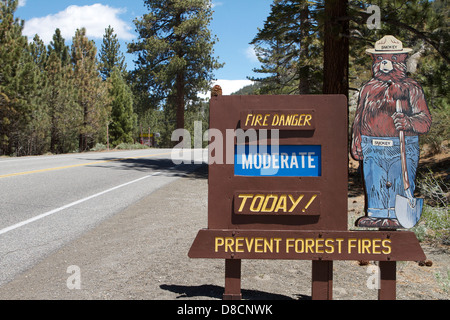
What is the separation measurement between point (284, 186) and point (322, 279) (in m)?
0.90

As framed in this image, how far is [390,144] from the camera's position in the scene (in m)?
3.74

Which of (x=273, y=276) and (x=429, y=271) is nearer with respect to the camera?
(x=273, y=276)

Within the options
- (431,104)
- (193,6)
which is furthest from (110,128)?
(431,104)

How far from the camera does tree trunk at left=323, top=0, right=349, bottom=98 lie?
858cm

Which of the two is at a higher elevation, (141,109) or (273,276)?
(141,109)

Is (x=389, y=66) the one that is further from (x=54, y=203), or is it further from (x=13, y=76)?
(x=13, y=76)

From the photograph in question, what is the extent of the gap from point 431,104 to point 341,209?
10.9 metres

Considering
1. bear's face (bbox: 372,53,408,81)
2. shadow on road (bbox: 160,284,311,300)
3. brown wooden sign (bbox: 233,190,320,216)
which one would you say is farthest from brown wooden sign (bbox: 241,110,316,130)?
shadow on road (bbox: 160,284,311,300)

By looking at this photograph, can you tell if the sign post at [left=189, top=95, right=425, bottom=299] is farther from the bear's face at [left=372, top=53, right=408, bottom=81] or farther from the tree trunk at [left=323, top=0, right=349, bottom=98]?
the tree trunk at [left=323, top=0, right=349, bottom=98]

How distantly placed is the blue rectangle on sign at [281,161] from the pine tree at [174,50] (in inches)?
1477

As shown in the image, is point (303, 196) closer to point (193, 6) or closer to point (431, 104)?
point (431, 104)

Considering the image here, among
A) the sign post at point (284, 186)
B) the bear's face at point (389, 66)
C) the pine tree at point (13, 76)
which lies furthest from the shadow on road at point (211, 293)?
the pine tree at point (13, 76)

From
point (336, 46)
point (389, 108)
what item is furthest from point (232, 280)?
point (336, 46)

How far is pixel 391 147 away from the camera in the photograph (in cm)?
375
